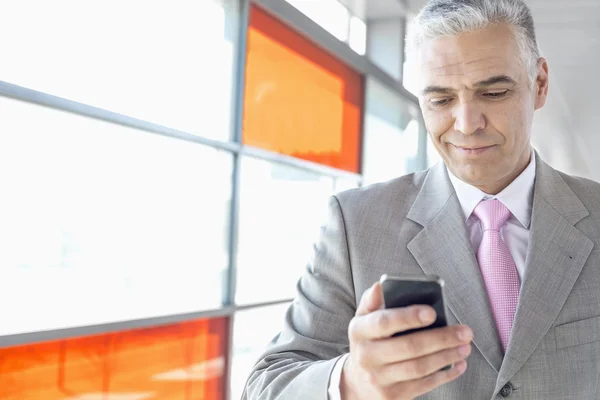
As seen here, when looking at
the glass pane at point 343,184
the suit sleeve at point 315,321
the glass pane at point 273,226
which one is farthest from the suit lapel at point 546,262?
the glass pane at point 343,184

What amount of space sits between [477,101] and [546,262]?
37 centimetres

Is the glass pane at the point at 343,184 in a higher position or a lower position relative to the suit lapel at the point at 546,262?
higher

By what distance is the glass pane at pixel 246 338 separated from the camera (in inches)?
150

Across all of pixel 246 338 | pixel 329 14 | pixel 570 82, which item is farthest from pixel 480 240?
pixel 570 82

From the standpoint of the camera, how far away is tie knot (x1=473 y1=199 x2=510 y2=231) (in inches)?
57.3

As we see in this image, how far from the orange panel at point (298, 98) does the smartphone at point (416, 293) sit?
2895 millimetres

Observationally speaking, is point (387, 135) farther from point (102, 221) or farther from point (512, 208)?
point (512, 208)

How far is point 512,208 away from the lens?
4.88 ft

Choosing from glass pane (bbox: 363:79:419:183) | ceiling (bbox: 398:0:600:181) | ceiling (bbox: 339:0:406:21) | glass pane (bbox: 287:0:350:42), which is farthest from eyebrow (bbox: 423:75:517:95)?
ceiling (bbox: 339:0:406:21)

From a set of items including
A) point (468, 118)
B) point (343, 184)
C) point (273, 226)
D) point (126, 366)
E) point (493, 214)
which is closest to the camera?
point (468, 118)

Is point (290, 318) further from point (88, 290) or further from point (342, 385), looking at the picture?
point (88, 290)

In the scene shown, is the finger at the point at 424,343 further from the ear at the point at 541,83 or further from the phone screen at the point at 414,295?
the ear at the point at 541,83

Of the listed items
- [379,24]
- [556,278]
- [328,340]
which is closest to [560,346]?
[556,278]

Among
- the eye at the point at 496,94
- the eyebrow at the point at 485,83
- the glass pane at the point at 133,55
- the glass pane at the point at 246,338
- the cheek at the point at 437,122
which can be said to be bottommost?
the glass pane at the point at 246,338
